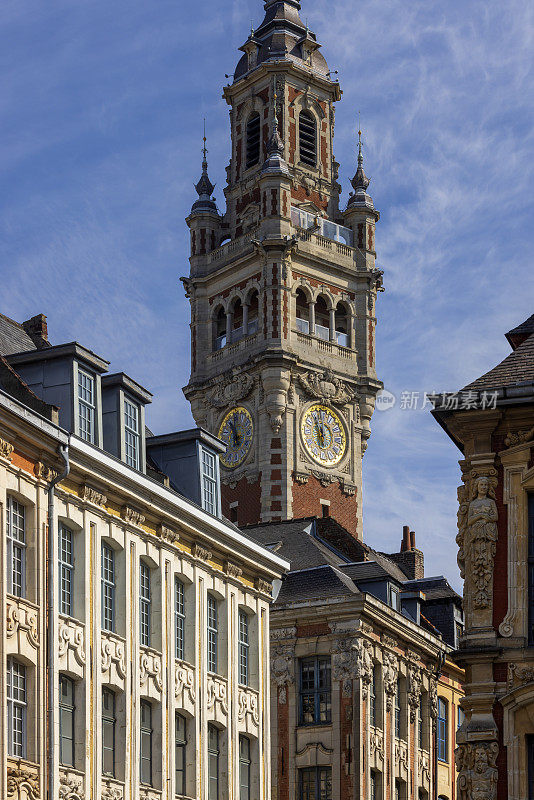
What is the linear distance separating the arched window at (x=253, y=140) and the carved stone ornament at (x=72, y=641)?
207 ft

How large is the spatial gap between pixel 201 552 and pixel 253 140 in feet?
186

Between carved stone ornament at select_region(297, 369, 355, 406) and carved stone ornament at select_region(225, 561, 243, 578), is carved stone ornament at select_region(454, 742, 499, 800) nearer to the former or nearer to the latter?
carved stone ornament at select_region(225, 561, 243, 578)

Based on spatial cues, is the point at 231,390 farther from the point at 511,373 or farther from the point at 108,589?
the point at 511,373

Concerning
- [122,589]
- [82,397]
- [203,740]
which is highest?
[82,397]

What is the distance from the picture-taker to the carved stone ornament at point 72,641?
40094mm

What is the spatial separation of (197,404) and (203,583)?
45.5m

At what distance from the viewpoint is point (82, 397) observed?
43.7 metres

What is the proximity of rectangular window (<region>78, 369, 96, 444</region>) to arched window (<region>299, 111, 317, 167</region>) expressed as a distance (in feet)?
191

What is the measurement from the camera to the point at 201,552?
48688 millimetres

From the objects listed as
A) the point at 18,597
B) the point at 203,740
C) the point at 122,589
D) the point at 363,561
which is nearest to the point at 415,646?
the point at 363,561

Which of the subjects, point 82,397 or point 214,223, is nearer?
point 82,397

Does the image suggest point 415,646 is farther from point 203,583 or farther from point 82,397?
point 82,397

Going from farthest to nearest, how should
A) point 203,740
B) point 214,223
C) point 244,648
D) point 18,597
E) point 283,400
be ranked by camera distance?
point 214,223
point 283,400
point 244,648
point 203,740
point 18,597

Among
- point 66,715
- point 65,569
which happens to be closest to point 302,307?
point 65,569
